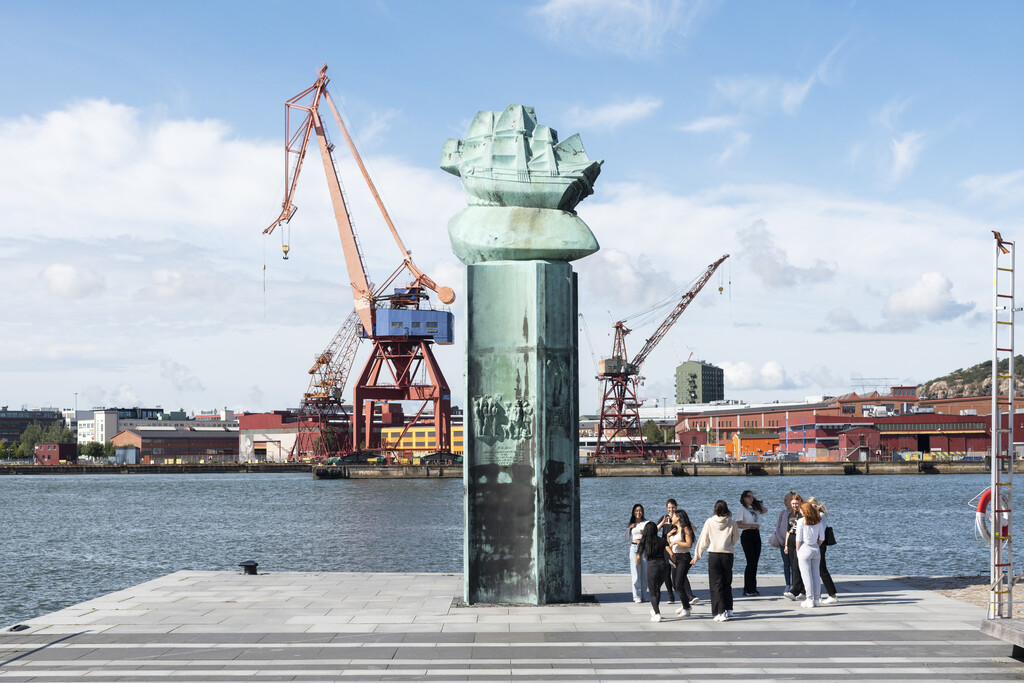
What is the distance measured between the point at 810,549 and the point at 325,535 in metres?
23.9

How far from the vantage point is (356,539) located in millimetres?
32312

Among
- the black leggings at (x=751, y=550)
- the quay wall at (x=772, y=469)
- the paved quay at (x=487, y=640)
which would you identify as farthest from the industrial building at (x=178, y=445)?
the black leggings at (x=751, y=550)

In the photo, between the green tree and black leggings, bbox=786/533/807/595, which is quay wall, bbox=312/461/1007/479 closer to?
the green tree

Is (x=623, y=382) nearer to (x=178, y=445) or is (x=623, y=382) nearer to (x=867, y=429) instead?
(x=867, y=429)

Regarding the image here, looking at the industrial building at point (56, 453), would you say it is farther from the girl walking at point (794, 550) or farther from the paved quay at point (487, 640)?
the girl walking at point (794, 550)

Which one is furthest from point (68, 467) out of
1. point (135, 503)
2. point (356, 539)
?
point (356, 539)

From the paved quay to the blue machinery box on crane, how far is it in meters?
68.9

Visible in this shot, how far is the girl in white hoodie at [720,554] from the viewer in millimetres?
11430

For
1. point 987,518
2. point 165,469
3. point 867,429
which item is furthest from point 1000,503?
point 165,469

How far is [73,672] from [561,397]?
6080 mm

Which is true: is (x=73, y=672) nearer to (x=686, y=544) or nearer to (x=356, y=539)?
(x=686, y=544)

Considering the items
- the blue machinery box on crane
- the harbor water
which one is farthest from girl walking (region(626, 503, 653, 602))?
the blue machinery box on crane

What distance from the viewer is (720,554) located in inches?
453

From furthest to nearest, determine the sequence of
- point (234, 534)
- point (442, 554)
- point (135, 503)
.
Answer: point (135, 503)
point (234, 534)
point (442, 554)
